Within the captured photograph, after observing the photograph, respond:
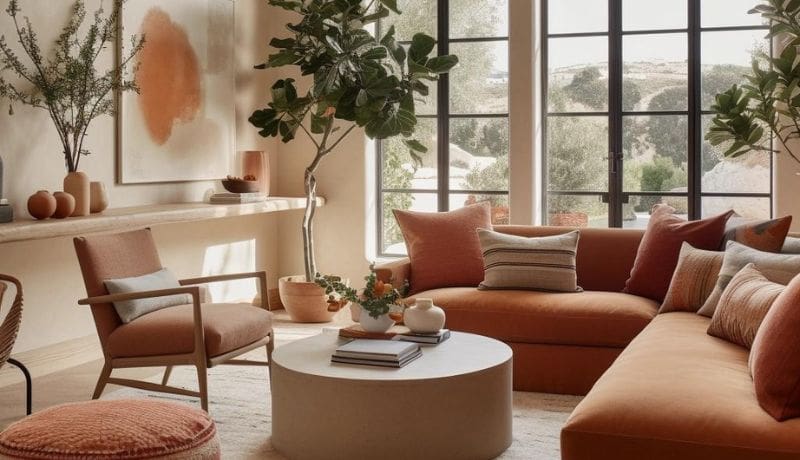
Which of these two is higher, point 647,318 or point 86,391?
point 647,318

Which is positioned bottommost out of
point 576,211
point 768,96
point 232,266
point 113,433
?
point 113,433

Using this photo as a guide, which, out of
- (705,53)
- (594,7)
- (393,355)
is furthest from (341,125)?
(393,355)

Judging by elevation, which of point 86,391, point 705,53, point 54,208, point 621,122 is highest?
point 705,53

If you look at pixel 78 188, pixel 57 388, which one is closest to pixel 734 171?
pixel 78 188

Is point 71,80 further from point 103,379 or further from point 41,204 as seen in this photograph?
point 103,379

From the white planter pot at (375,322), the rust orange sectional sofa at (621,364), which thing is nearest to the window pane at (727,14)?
the rust orange sectional sofa at (621,364)

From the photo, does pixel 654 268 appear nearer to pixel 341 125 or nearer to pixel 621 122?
pixel 621 122

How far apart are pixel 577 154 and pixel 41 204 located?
383 centimetres

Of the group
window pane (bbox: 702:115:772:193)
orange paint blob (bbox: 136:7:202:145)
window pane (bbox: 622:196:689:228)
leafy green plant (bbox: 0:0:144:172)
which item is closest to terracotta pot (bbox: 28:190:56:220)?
leafy green plant (bbox: 0:0:144:172)

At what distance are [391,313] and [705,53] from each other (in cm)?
361

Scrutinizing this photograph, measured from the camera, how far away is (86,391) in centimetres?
493

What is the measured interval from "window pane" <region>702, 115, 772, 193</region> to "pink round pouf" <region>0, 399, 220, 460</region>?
4.83 metres

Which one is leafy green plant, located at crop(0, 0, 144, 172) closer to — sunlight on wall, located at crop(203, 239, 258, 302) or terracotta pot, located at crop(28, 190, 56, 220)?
terracotta pot, located at crop(28, 190, 56, 220)

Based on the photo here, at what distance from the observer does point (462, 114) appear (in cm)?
738
